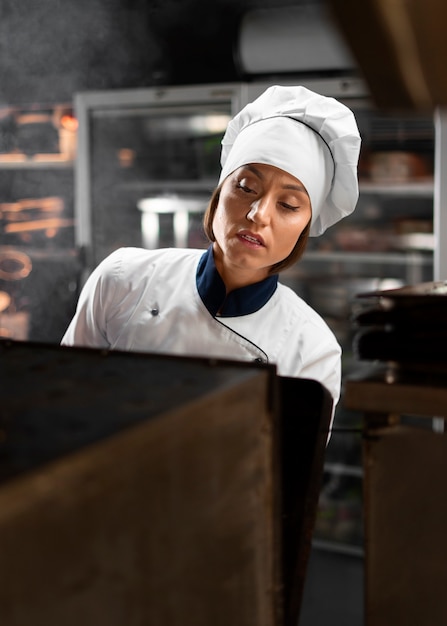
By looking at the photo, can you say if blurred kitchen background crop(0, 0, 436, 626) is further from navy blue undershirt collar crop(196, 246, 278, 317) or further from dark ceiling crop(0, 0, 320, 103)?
navy blue undershirt collar crop(196, 246, 278, 317)

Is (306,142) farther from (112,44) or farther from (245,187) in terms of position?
(112,44)

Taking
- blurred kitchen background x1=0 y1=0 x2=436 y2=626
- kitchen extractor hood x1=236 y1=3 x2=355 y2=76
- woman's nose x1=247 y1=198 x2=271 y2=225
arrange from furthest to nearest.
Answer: blurred kitchen background x1=0 y1=0 x2=436 y2=626
kitchen extractor hood x1=236 y1=3 x2=355 y2=76
woman's nose x1=247 y1=198 x2=271 y2=225

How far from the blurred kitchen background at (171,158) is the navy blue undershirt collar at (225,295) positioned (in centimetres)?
138

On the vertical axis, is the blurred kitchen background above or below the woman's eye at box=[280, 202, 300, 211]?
above

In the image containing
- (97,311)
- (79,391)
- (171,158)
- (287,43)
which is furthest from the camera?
(171,158)

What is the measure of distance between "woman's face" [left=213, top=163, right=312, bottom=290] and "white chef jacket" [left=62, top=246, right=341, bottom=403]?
0.15 ft

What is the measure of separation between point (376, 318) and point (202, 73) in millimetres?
3096

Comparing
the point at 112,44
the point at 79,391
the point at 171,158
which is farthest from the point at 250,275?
the point at 112,44

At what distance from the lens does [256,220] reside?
4.22 ft

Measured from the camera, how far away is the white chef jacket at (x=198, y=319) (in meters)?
1.32

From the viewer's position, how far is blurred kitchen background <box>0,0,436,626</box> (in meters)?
2.95

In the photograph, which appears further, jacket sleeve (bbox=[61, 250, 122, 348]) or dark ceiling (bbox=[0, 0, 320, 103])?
dark ceiling (bbox=[0, 0, 320, 103])

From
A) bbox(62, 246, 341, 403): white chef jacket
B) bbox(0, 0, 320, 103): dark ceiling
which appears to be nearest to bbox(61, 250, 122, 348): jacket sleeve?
bbox(62, 246, 341, 403): white chef jacket

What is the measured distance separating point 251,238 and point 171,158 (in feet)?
7.38
